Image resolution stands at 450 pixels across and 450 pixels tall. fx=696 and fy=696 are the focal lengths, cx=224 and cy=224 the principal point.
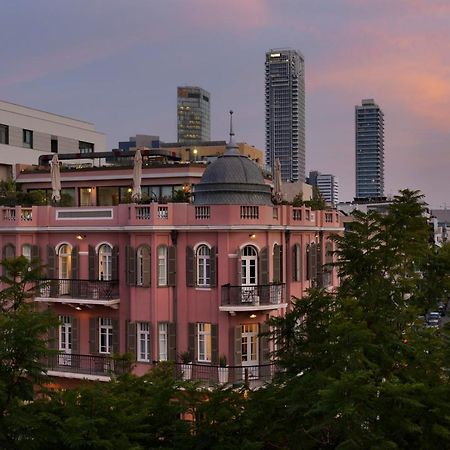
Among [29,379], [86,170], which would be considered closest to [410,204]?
[29,379]

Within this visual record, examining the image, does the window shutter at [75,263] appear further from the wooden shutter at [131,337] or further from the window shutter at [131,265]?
the wooden shutter at [131,337]

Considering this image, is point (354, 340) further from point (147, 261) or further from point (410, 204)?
point (147, 261)

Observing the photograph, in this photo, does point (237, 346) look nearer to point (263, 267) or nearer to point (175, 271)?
point (263, 267)

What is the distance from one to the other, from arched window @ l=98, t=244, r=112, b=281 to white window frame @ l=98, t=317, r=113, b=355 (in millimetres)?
2083

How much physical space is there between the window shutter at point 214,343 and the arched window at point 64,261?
27.4 feet

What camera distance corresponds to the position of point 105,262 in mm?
33906

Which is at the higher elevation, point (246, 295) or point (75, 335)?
point (246, 295)

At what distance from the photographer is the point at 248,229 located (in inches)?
1219

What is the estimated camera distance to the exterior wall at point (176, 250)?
31.0m

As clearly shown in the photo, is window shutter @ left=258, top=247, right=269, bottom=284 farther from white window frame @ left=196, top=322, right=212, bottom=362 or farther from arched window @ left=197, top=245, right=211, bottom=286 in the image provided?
white window frame @ left=196, top=322, right=212, bottom=362

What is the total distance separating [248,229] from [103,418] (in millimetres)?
14369

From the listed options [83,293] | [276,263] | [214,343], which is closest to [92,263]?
[83,293]

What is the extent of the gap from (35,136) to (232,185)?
36.6 metres

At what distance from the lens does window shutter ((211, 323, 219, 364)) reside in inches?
1218
